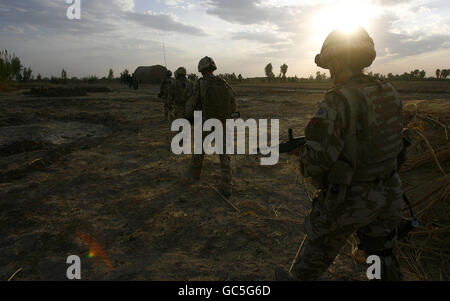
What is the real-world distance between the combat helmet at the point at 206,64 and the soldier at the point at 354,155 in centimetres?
264

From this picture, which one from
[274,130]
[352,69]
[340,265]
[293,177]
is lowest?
[340,265]

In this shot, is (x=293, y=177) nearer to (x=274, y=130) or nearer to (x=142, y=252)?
(x=142, y=252)

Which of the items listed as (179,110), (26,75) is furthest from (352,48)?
(26,75)

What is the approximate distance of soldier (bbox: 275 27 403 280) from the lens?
5.52ft

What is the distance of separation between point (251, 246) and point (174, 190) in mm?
1928

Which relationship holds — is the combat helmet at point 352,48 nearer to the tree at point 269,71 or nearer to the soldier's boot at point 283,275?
the soldier's boot at point 283,275

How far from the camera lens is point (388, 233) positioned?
6.05ft

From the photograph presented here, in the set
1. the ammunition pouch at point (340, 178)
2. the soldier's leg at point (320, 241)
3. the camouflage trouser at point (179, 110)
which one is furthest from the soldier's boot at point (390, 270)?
the camouflage trouser at point (179, 110)

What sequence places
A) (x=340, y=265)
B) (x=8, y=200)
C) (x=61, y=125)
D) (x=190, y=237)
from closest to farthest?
(x=340, y=265) < (x=190, y=237) < (x=8, y=200) < (x=61, y=125)

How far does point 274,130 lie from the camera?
937 cm

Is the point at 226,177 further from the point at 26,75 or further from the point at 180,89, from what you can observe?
the point at 26,75

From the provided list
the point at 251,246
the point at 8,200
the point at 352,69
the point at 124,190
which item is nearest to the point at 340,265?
the point at 251,246

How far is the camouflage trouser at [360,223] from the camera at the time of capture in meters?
1.76

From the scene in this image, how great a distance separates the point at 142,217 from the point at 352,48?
3149 mm
